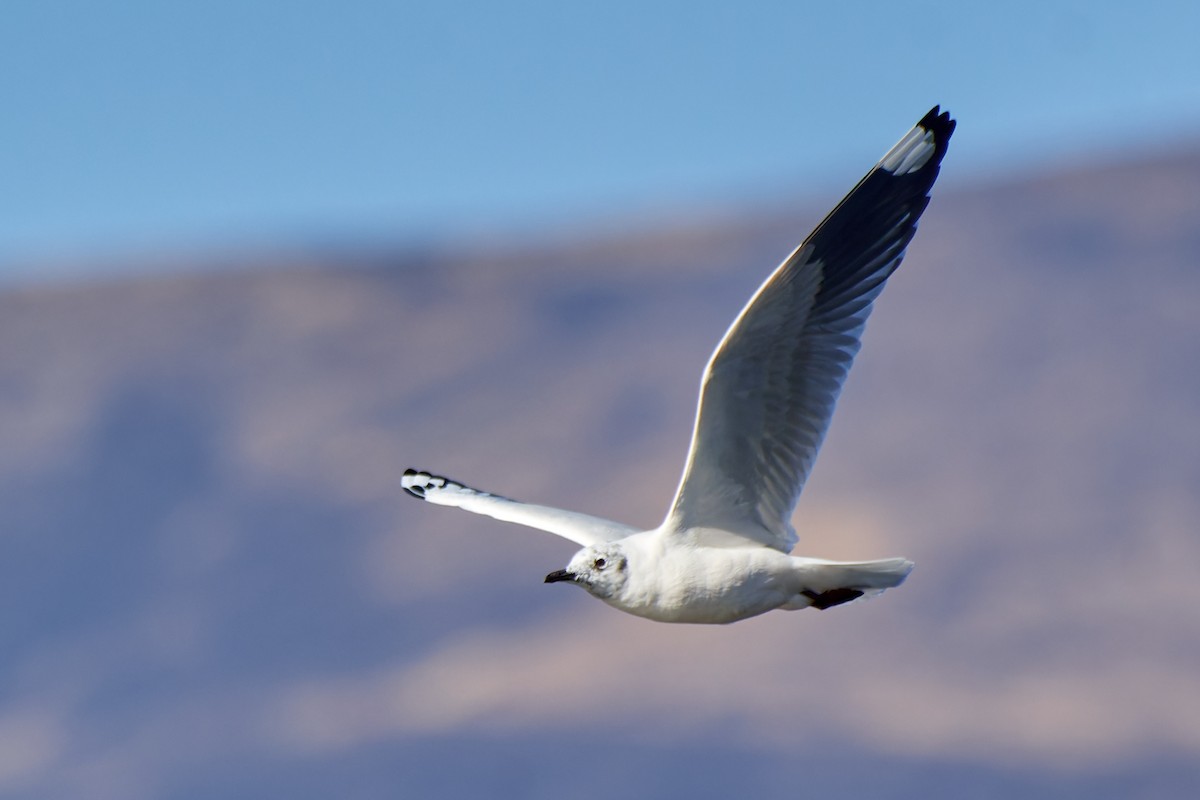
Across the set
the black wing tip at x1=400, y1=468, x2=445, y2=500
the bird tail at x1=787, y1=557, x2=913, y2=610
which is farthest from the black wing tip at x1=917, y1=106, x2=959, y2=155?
the black wing tip at x1=400, y1=468, x2=445, y2=500

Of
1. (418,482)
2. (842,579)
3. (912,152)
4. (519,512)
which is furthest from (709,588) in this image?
(418,482)

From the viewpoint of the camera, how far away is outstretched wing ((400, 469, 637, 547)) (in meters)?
4.27

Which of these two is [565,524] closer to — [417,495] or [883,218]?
[417,495]

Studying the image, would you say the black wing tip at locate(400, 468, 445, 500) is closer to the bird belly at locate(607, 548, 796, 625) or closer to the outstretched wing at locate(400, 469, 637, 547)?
the outstretched wing at locate(400, 469, 637, 547)

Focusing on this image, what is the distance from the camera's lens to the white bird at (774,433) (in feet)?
12.5

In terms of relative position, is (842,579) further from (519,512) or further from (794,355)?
(519,512)

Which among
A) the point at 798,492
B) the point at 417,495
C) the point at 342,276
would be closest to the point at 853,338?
the point at 798,492

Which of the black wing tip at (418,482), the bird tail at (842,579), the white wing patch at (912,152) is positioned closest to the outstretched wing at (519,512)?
the black wing tip at (418,482)

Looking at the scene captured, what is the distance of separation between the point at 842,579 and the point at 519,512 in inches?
41.2

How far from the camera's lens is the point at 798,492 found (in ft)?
13.3

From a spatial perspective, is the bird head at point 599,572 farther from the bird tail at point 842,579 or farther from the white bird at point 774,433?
the bird tail at point 842,579

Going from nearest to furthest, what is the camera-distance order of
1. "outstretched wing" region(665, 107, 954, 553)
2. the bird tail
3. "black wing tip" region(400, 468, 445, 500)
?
"outstretched wing" region(665, 107, 954, 553) < the bird tail < "black wing tip" region(400, 468, 445, 500)

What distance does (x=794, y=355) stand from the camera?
3877 millimetres

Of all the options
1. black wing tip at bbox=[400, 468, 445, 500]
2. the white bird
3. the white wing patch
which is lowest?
the white bird
